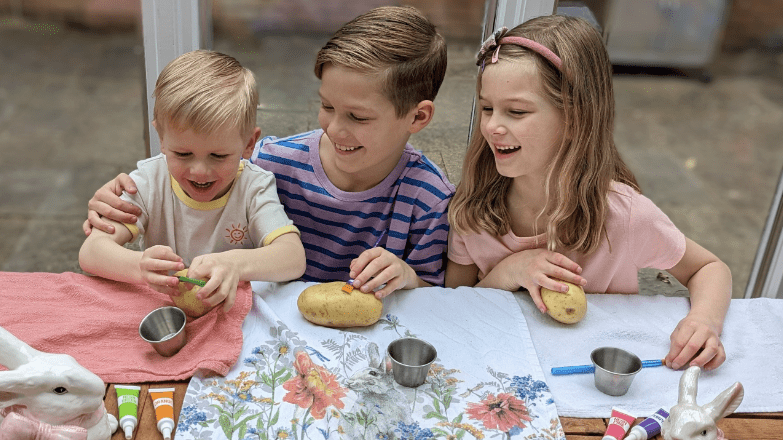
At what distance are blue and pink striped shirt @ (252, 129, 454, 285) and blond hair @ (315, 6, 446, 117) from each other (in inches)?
7.7

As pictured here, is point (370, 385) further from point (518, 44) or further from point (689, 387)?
point (518, 44)

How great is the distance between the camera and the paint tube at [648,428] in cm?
101

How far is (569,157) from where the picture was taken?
1.34 meters

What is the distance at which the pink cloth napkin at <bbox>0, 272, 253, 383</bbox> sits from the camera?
3.49 ft

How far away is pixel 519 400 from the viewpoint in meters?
1.07

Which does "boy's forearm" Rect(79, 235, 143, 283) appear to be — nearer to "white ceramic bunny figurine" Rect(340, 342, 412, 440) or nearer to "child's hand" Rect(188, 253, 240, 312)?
"child's hand" Rect(188, 253, 240, 312)

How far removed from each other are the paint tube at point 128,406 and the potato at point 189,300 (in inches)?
6.9

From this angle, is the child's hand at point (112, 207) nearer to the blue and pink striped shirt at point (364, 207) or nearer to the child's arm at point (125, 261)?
the child's arm at point (125, 261)

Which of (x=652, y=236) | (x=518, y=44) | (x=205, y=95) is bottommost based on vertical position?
(x=652, y=236)

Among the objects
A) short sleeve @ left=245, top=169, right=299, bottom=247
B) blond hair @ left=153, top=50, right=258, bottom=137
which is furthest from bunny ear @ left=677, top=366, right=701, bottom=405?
blond hair @ left=153, top=50, right=258, bottom=137

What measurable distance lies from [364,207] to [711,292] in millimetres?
734

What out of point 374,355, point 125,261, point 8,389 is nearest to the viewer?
point 8,389

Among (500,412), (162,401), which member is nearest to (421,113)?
(500,412)

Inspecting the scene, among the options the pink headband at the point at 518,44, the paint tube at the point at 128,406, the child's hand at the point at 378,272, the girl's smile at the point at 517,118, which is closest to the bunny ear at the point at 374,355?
the child's hand at the point at 378,272
